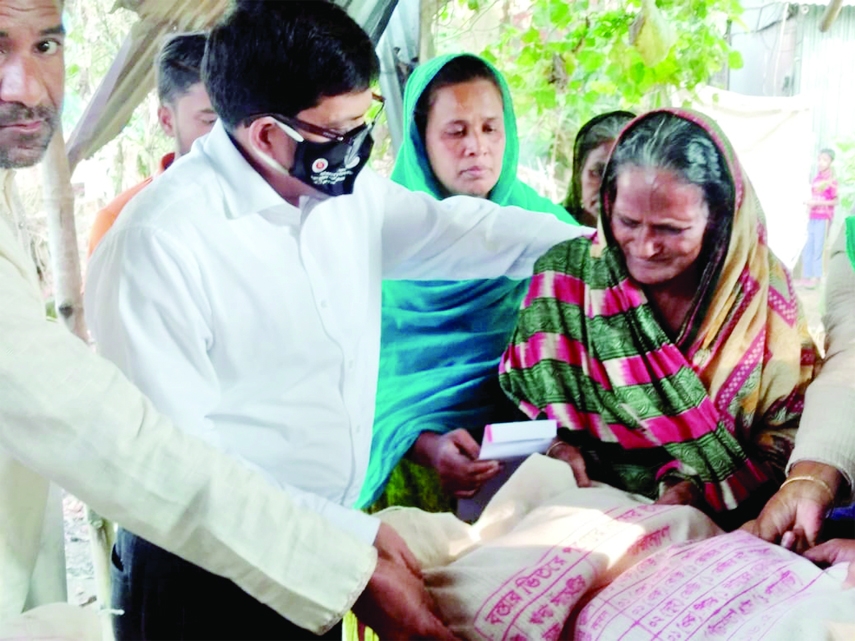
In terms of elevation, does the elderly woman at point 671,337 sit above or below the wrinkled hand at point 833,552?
above

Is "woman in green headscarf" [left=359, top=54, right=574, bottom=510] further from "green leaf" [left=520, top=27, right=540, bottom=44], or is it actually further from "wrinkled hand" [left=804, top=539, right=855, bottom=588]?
"wrinkled hand" [left=804, top=539, right=855, bottom=588]

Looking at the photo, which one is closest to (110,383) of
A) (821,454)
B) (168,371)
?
(168,371)

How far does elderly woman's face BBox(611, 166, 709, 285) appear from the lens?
59.2 inches

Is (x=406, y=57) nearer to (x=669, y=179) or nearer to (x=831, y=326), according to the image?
(x=669, y=179)

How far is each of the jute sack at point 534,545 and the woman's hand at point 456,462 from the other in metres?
0.05

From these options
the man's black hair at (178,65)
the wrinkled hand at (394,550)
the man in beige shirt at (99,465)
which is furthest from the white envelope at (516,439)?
the man's black hair at (178,65)

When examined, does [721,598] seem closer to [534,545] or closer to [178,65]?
[534,545]

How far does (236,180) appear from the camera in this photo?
1.33 meters

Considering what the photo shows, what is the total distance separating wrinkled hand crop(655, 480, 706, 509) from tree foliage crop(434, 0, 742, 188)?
627mm

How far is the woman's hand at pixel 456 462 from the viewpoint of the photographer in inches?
63.2

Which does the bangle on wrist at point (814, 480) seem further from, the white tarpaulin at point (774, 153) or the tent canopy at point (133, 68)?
the tent canopy at point (133, 68)

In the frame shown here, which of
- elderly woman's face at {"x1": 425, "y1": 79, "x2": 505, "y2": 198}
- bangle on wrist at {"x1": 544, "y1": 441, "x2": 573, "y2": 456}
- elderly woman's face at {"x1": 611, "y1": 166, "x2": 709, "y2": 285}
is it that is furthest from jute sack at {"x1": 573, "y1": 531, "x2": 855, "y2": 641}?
elderly woman's face at {"x1": 425, "y1": 79, "x2": 505, "y2": 198}

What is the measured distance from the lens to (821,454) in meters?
1.53

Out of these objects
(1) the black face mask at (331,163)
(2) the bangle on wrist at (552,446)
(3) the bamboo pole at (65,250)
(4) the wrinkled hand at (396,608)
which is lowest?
(4) the wrinkled hand at (396,608)
